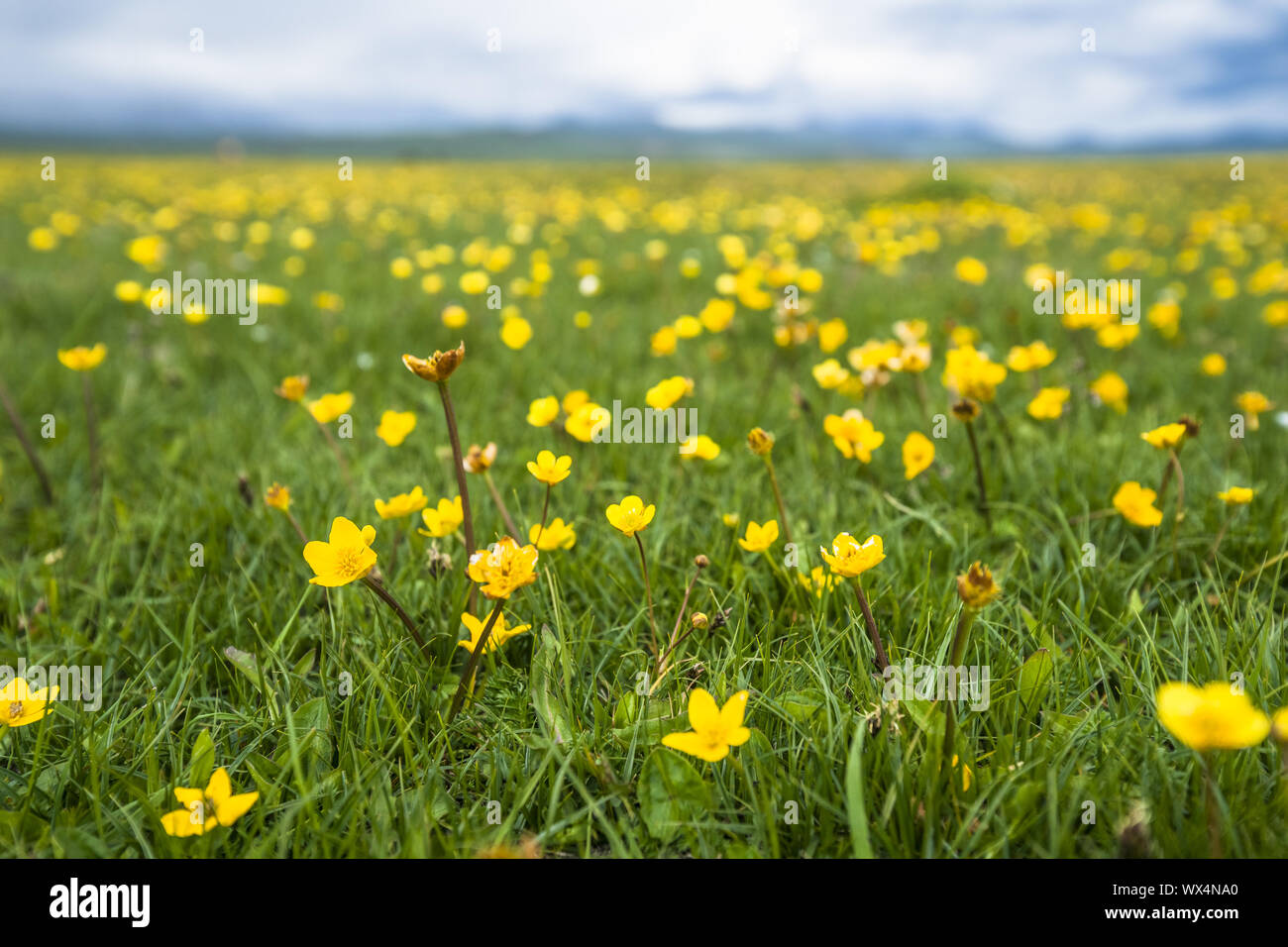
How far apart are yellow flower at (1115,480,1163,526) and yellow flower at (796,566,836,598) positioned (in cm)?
89

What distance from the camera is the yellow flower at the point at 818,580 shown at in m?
1.80

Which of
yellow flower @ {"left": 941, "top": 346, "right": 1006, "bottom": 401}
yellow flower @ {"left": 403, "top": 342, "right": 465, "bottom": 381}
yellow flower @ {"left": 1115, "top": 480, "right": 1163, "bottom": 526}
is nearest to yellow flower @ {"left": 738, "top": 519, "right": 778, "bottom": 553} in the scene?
yellow flower @ {"left": 403, "top": 342, "right": 465, "bottom": 381}

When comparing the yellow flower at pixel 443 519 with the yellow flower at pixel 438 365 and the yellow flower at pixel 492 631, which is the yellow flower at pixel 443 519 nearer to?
the yellow flower at pixel 492 631

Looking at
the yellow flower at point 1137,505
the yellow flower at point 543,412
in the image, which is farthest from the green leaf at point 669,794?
Answer: the yellow flower at point 1137,505

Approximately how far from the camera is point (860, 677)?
1569 millimetres

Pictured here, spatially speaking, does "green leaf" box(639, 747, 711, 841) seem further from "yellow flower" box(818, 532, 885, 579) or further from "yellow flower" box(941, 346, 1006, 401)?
"yellow flower" box(941, 346, 1006, 401)

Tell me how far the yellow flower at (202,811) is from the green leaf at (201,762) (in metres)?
0.14

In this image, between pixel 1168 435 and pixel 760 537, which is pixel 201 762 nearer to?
pixel 760 537

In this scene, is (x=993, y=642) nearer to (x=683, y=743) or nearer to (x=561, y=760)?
(x=683, y=743)

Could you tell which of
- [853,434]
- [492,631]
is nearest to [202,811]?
[492,631]

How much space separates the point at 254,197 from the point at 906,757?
12872 mm

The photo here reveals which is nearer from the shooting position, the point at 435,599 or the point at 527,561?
the point at 527,561

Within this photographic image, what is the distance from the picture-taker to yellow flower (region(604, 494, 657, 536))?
156cm
